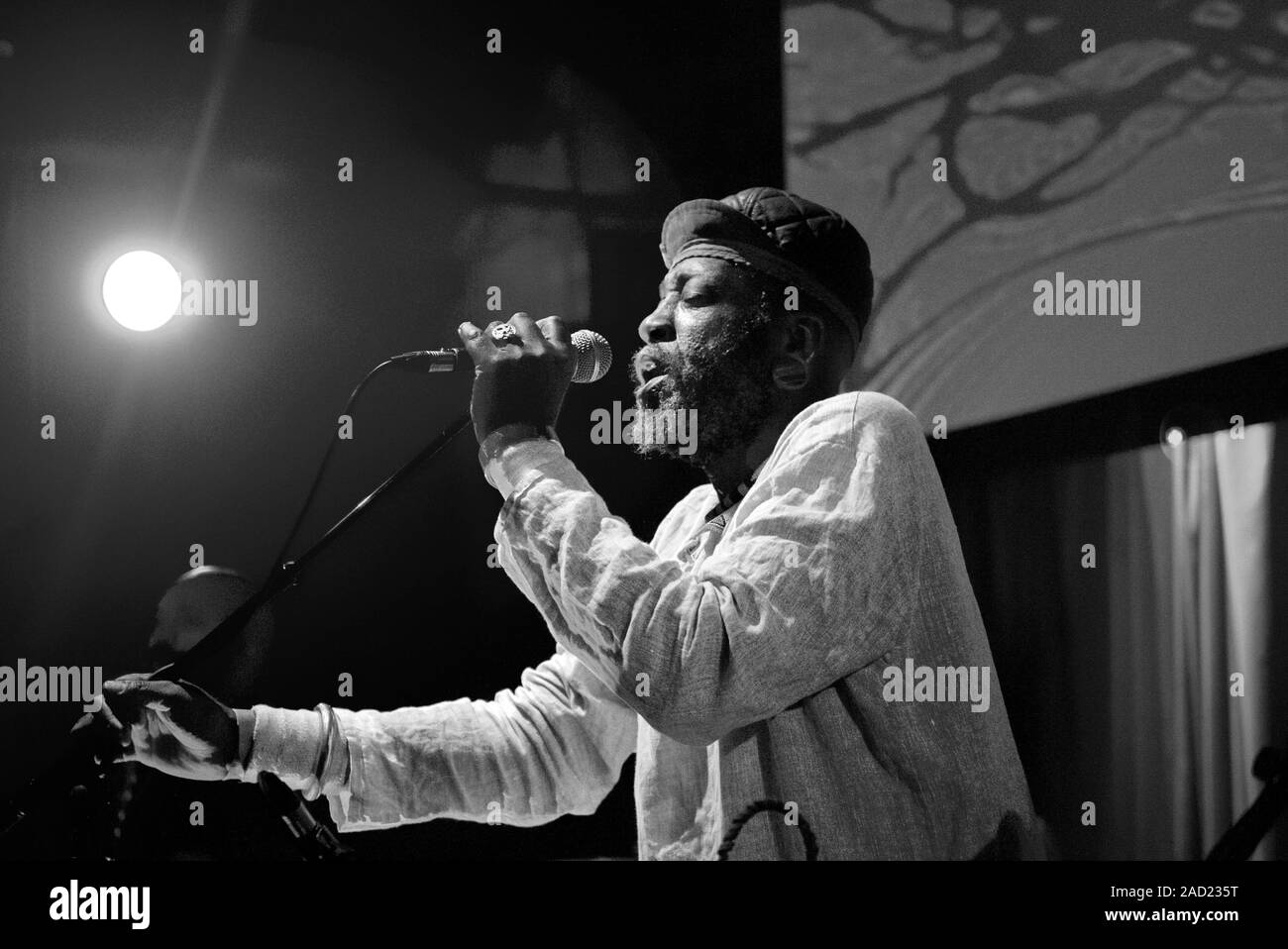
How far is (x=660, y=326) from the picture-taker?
2.16 meters

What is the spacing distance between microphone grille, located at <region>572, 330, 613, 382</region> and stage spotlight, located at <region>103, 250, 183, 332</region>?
0.79 meters

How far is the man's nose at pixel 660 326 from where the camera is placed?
215cm

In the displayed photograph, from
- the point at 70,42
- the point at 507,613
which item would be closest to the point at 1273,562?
the point at 507,613

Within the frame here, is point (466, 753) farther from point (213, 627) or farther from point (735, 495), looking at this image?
point (735, 495)

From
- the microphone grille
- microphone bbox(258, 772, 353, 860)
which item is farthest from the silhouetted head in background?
the microphone grille

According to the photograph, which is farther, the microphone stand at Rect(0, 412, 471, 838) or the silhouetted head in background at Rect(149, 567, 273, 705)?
the silhouetted head in background at Rect(149, 567, 273, 705)

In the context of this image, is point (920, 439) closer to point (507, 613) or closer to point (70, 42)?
point (507, 613)

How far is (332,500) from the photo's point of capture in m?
2.22

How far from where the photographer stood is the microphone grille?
199 centimetres

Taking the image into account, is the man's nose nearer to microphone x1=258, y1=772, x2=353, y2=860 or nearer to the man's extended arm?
the man's extended arm

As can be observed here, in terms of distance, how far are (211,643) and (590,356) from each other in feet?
2.56

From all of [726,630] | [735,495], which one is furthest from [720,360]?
[726,630]

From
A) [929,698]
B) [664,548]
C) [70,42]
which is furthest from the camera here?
[70,42]
